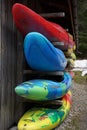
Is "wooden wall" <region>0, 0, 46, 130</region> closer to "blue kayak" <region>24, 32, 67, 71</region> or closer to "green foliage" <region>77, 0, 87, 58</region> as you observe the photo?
"blue kayak" <region>24, 32, 67, 71</region>

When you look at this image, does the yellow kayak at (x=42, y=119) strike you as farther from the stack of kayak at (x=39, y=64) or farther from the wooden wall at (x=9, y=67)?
the wooden wall at (x=9, y=67)

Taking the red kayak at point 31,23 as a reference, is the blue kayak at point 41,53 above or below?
below

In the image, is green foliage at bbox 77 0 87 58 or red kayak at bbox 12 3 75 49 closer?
red kayak at bbox 12 3 75 49

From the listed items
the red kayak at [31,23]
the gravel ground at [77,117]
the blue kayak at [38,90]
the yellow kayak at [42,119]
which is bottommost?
the gravel ground at [77,117]

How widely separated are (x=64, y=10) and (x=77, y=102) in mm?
2731

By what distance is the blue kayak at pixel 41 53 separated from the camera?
471 cm

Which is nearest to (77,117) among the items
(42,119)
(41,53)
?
(42,119)

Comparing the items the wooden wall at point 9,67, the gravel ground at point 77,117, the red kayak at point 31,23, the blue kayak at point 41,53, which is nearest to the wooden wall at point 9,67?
the wooden wall at point 9,67

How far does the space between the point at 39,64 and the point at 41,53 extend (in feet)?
1.12

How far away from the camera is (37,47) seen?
4.75 m

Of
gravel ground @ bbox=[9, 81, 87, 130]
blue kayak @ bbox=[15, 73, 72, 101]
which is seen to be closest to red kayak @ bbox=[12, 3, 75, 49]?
blue kayak @ bbox=[15, 73, 72, 101]

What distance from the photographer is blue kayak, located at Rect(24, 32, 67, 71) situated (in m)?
4.71

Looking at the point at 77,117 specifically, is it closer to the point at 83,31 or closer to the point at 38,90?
the point at 38,90

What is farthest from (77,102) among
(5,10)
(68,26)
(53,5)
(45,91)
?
(5,10)
